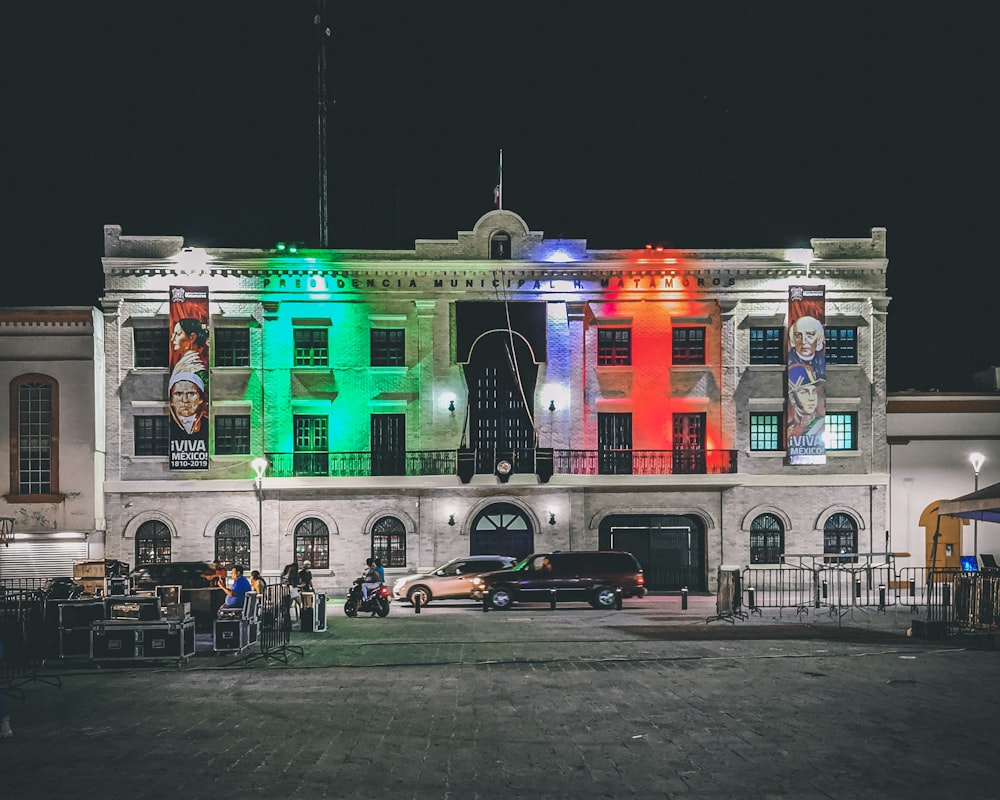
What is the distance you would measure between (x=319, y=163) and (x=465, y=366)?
9.39 meters

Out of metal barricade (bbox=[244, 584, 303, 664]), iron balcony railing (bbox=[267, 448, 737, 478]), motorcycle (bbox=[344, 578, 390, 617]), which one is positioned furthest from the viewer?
iron balcony railing (bbox=[267, 448, 737, 478])

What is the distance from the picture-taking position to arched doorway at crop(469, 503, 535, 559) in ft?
120

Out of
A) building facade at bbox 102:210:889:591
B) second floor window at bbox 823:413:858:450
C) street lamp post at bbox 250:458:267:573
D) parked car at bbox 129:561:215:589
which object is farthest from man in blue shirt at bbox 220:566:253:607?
second floor window at bbox 823:413:858:450

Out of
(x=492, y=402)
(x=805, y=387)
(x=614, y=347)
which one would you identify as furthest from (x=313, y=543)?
(x=805, y=387)

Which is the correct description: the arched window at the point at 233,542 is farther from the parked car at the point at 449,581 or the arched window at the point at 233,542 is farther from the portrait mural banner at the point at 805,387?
the portrait mural banner at the point at 805,387

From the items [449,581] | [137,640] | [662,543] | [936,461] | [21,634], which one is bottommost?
[449,581]

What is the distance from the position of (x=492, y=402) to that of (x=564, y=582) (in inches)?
314

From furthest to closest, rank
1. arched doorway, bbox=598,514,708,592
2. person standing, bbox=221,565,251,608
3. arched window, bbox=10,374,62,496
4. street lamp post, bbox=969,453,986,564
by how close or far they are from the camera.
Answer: arched doorway, bbox=598,514,708,592, arched window, bbox=10,374,62,496, street lamp post, bbox=969,453,986,564, person standing, bbox=221,565,251,608

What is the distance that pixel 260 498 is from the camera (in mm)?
33781

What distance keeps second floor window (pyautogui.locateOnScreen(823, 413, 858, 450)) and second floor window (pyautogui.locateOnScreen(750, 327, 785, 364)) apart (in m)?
2.67

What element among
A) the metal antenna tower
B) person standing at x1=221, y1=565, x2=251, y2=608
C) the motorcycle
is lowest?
the motorcycle

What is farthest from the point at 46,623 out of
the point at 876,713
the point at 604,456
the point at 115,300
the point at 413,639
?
the point at 604,456

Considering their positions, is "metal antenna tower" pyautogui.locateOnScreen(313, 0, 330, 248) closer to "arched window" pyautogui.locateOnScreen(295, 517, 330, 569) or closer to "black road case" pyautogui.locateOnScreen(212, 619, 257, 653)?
"arched window" pyautogui.locateOnScreen(295, 517, 330, 569)

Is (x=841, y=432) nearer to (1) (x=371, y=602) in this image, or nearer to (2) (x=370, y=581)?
(2) (x=370, y=581)
